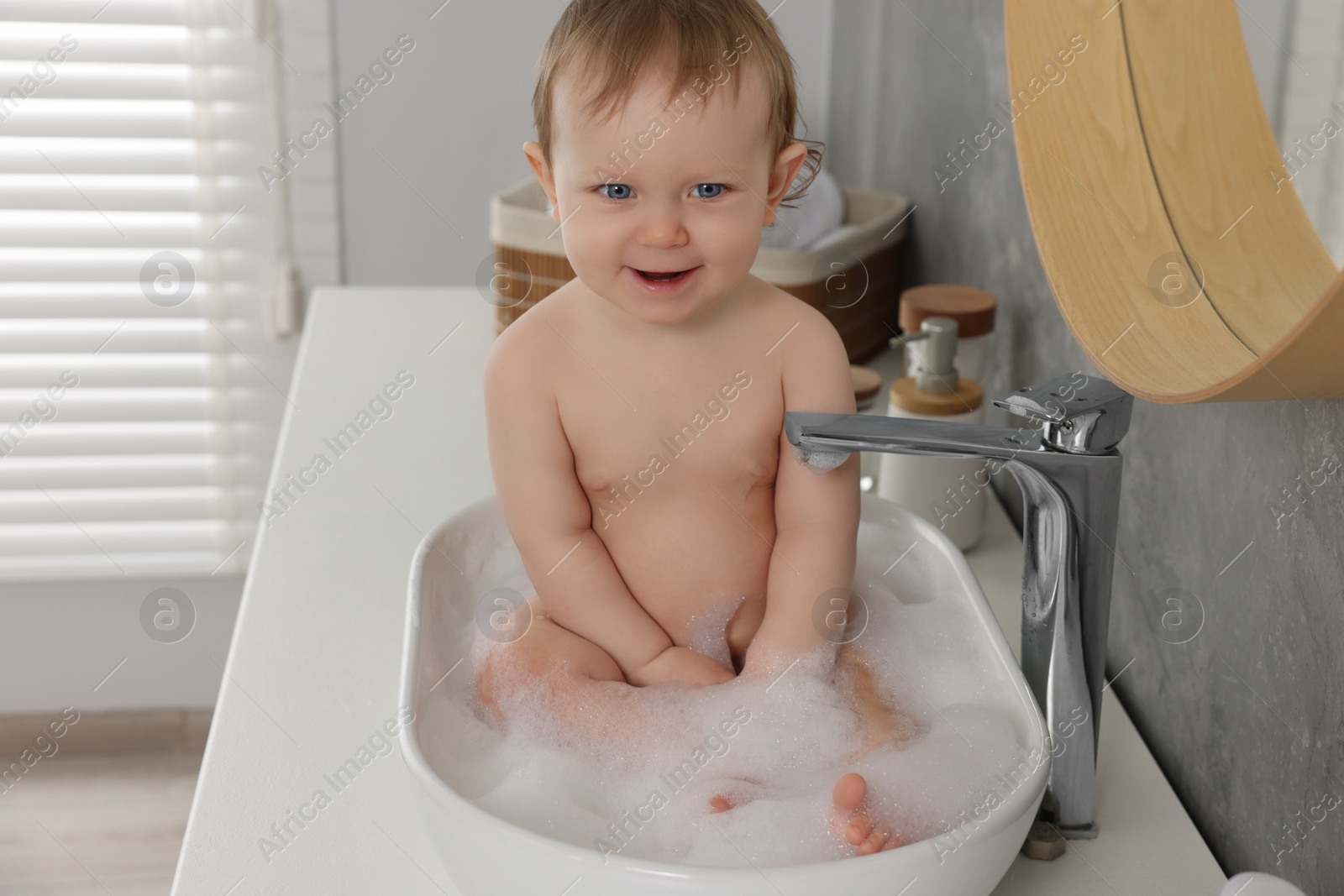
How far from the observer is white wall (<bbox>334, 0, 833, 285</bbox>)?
177cm

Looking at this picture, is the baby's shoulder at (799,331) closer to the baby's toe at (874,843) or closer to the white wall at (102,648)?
the baby's toe at (874,843)

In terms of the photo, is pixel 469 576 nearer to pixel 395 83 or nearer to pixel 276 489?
pixel 276 489

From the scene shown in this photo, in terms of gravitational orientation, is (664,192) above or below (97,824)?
above

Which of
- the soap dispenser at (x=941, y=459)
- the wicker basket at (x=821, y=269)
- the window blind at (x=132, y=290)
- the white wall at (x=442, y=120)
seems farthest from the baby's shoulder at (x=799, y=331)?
the window blind at (x=132, y=290)

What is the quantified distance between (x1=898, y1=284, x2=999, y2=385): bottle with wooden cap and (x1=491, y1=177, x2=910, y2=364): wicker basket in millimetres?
143

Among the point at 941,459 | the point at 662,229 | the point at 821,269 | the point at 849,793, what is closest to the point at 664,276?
the point at 662,229

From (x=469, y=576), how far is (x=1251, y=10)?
0.52m

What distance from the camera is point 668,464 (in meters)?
0.68

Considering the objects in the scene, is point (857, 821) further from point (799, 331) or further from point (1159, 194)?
point (1159, 194)

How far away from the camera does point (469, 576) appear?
0.73 m

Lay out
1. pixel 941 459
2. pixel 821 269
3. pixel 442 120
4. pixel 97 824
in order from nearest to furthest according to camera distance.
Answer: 1. pixel 941 459
2. pixel 821 269
3. pixel 97 824
4. pixel 442 120

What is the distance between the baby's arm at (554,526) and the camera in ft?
2.22

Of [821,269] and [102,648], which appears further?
[102,648]

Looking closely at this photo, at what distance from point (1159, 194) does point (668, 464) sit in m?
0.31
